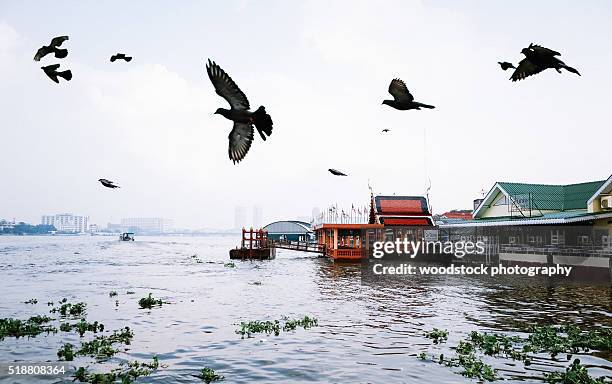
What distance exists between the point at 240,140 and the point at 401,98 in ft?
8.89

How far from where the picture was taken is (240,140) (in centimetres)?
640

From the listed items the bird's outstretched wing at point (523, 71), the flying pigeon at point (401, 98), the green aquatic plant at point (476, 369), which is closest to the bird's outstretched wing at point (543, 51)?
the flying pigeon at point (401, 98)

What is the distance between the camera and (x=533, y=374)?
10.7 m

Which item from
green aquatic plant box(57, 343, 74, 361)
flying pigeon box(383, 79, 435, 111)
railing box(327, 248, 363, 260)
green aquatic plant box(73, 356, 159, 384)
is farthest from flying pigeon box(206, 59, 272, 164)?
railing box(327, 248, 363, 260)

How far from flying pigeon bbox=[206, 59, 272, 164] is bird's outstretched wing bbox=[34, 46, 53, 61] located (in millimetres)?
2438

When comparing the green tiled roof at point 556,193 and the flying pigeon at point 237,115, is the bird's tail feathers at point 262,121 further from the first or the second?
the green tiled roof at point 556,193

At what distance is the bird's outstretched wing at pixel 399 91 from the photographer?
7.62 metres

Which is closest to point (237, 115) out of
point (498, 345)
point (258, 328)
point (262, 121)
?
point (262, 121)

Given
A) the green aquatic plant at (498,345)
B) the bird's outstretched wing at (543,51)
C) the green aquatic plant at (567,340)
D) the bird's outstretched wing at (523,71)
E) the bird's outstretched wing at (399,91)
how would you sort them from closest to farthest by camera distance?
the bird's outstretched wing at (543,51) < the bird's outstretched wing at (399,91) < the bird's outstretched wing at (523,71) < the green aquatic plant at (498,345) < the green aquatic plant at (567,340)

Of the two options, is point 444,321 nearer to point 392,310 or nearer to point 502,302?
point 392,310

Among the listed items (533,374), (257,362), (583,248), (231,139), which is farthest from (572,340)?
(583,248)

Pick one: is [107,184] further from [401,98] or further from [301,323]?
[301,323]

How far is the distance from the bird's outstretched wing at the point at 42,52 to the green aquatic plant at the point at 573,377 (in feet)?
35.3

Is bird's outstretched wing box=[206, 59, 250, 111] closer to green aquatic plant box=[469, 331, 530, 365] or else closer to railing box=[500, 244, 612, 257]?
green aquatic plant box=[469, 331, 530, 365]
